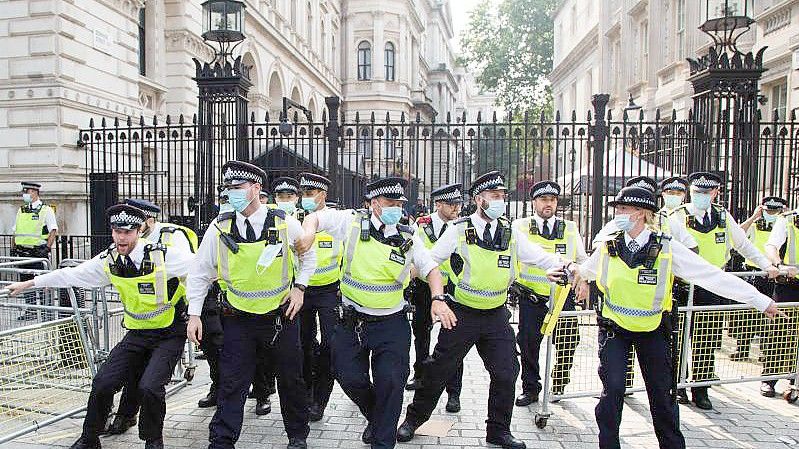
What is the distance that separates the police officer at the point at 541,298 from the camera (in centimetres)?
567

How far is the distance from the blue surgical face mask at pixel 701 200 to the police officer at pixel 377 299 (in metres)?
3.26

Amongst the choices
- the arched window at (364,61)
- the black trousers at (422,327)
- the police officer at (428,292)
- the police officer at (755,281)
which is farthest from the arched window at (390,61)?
the black trousers at (422,327)

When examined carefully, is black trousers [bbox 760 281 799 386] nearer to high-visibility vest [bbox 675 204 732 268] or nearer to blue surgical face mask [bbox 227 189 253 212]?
high-visibility vest [bbox 675 204 732 268]

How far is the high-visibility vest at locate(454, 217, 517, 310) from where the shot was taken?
4758 mm

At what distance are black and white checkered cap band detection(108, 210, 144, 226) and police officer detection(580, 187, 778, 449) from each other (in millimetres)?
3599

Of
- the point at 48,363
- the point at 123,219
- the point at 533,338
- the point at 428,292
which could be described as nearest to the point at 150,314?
the point at 123,219

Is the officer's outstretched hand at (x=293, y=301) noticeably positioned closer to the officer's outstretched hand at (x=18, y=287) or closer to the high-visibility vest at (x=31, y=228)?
the officer's outstretched hand at (x=18, y=287)

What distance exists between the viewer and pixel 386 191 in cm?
473

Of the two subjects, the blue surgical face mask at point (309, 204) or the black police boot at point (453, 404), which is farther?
the blue surgical face mask at point (309, 204)

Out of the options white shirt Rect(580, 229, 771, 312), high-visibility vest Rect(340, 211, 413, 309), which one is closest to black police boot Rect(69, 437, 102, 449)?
high-visibility vest Rect(340, 211, 413, 309)

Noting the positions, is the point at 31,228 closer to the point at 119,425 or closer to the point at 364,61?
the point at 119,425

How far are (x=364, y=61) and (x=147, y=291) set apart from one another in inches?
1693

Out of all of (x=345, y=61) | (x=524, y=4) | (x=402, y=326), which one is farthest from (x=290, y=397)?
(x=524, y=4)

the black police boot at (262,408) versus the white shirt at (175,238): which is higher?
the white shirt at (175,238)
